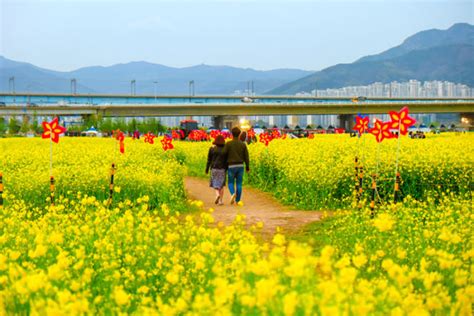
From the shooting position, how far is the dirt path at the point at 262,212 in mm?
12712

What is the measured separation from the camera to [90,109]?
86.6m

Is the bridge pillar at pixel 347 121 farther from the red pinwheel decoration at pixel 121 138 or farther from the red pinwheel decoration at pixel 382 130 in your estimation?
the red pinwheel decoration at pixel 382 130

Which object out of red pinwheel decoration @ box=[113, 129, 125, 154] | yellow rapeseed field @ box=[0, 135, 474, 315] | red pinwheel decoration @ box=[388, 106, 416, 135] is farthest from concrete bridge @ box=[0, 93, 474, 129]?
red pinwheel decoration @ box=[388, 106, 416, 135]

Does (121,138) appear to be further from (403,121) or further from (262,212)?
(403,121)

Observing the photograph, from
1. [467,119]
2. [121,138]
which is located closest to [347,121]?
[467,119]

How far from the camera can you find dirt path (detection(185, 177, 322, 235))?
1271 centimetres

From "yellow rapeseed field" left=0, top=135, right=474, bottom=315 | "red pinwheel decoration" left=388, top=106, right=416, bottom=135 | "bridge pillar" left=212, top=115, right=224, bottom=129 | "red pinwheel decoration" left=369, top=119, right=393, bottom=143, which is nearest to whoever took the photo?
"yellow rapeseed field" left=0, top=135, right=474, bottom=315

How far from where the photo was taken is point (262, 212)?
14.7 m

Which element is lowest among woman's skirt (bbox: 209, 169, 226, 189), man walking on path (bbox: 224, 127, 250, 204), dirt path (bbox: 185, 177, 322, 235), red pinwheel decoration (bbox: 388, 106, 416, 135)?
dirt path (bbox: 185, 177, 322, 235)

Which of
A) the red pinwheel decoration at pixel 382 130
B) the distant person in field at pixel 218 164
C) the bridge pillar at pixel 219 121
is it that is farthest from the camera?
the bridge pillar at pixel 219 121

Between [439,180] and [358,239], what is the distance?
25.1ft

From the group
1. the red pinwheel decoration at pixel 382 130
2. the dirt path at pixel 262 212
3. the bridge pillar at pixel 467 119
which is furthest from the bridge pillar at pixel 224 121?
the red pinwheel decoration at pixel 382 130

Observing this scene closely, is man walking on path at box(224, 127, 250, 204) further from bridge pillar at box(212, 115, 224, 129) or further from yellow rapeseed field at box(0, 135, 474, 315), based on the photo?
bridge pillar at box(212, 115, 224, 129)


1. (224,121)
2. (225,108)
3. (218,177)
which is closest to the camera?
(218,177)
